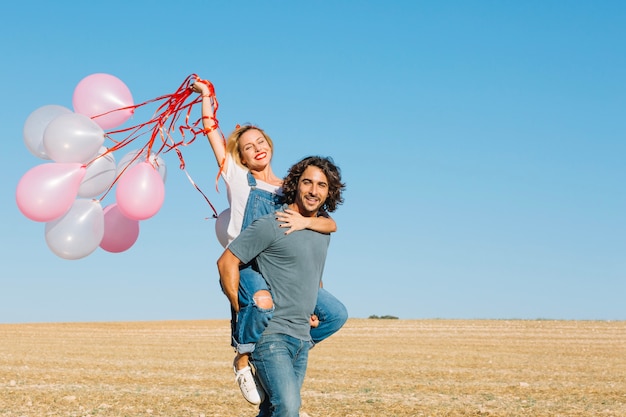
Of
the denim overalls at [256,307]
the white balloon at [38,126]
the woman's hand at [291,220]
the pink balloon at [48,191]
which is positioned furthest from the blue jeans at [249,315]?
the white balloon at [38,126]

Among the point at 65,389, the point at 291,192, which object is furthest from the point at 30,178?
the point at 65,389

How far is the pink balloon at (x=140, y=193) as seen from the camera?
623 cm

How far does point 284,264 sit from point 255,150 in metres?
0.93

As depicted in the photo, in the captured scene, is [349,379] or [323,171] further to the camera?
[349,379]

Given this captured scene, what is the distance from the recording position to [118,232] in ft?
22.5

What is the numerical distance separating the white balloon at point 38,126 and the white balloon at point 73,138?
50cm

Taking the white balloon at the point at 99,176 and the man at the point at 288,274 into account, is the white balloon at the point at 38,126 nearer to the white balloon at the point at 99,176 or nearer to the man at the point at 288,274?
the white balloon at the point at 99,176

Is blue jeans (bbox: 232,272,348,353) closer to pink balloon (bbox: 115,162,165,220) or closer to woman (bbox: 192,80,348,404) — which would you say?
woman (bbox: 192,80,348,404)

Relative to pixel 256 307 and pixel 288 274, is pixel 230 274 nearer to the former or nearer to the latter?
pixel 256 307

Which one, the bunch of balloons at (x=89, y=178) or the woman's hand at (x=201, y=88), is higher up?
the woman's hand at (x=201, y=88)

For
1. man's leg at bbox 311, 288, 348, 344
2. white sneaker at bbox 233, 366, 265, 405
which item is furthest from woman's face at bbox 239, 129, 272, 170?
white sneaker at bbox 233, 366, 265, 405

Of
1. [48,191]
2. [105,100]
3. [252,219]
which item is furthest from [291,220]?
[105,100]

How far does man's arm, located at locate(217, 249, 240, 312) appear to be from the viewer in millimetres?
4527

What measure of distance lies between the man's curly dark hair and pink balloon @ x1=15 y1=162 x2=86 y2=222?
2301mm
